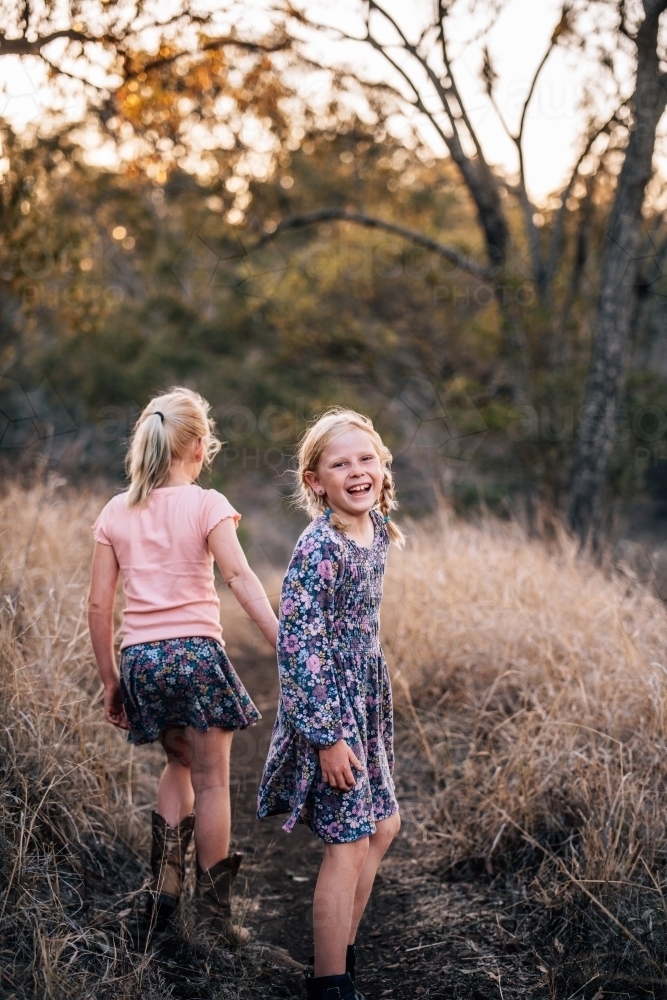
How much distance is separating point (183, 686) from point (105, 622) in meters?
0.30

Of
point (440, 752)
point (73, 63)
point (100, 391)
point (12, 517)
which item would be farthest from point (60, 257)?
point (100, 391)

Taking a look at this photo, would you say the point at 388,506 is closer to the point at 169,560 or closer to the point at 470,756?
the point at 169,560

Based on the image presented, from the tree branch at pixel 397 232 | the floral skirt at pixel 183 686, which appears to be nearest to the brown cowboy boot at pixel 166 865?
the floral skirt at pixel 183 686

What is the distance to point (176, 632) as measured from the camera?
253cm

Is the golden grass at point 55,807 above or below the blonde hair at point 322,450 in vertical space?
below

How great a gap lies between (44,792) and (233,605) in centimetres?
453

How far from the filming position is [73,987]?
6.45ft

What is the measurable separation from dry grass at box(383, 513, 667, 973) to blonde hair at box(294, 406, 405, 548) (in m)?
1.04

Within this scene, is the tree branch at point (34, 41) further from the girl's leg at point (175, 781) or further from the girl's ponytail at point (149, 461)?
the girl's leg at point (175, 781)

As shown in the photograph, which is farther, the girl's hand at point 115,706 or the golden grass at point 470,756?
the girl's hand at point 115,706

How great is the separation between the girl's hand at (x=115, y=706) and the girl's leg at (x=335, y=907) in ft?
2.50

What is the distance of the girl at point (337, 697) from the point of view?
7.15ft

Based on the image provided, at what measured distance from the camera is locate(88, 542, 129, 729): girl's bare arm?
2.60m

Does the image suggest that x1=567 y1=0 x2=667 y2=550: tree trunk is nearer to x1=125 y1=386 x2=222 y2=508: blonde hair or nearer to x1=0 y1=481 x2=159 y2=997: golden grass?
x1=0 y1=481 x2=159 y2=997: golden grass
